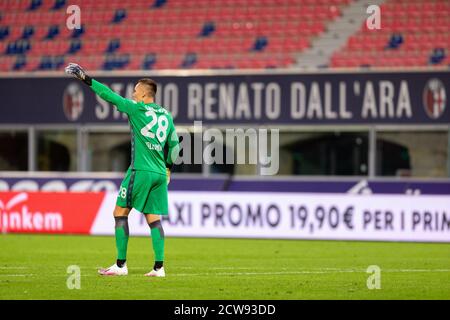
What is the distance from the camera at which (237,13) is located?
94.5 feet

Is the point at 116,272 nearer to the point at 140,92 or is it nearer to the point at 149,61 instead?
the point at 140,92

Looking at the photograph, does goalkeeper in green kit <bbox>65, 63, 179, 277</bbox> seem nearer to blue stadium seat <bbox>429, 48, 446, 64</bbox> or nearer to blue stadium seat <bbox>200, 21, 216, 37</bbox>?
blue stadium seat <bbox>429, 48, 446, 64</bbox>

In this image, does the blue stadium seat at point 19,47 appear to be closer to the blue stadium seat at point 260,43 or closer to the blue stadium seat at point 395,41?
the blue stadium seat at point 260,43

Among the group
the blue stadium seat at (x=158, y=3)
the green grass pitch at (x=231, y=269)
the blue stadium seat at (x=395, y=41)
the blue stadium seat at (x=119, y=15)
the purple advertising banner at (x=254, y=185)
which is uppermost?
the blue stadium seat at (x=158, y=3)

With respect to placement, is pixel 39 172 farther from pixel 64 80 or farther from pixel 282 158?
pixel 282 158

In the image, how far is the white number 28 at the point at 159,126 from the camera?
11891mm

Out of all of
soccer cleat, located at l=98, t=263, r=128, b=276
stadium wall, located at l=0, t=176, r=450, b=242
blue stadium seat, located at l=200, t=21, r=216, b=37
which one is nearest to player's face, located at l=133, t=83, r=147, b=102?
soccer cleat, located at l=98, t=263, r=128, b=276

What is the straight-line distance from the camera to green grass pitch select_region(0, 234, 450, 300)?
34.7 feet

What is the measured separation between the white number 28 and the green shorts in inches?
16.3

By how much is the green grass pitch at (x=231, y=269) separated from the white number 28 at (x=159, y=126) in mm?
1573

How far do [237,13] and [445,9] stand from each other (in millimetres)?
5456

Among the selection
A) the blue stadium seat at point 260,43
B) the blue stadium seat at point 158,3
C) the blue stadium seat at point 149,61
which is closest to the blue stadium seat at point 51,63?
the blue stadium seat at point 149,61
